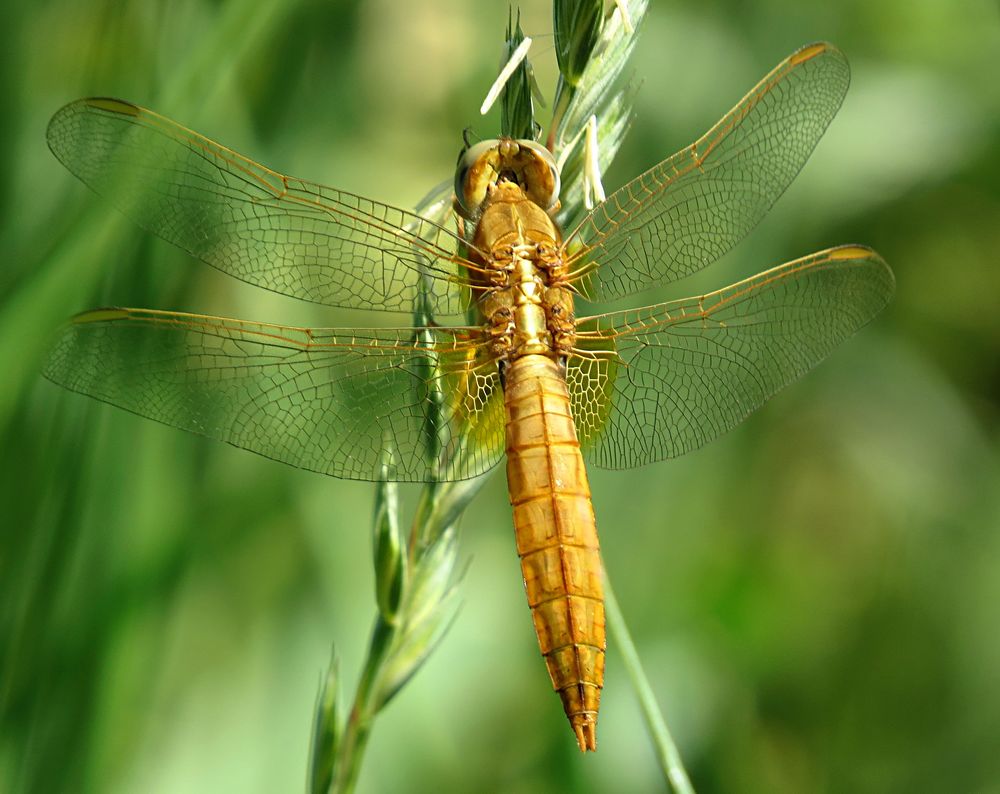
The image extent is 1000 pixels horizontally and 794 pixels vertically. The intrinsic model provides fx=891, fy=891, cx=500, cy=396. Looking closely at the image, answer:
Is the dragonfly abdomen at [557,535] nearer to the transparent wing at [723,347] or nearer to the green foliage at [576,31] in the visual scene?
the transparent wing at [723,347]

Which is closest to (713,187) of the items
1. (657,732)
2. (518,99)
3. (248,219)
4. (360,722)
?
(518,99)

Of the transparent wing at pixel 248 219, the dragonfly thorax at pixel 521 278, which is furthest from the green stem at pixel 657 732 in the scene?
the transparent wing at pixel 248 219

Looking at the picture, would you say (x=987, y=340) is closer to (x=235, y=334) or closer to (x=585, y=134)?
(x=585, y=134)

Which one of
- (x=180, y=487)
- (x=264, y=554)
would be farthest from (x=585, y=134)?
(x=264, y=554)

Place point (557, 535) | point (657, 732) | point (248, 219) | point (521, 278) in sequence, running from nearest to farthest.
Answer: point (657, 732) → point (557, 535) → point (248, 219) → point (521, 278)

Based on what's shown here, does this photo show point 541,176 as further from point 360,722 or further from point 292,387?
point 360,722

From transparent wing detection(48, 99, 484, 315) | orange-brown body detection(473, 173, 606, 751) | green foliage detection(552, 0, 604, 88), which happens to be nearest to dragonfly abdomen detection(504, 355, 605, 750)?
orange-brown body detection(473, 173, 606, 751)

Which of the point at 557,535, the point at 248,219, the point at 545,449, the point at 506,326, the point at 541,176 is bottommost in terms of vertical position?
the point at 557,535
